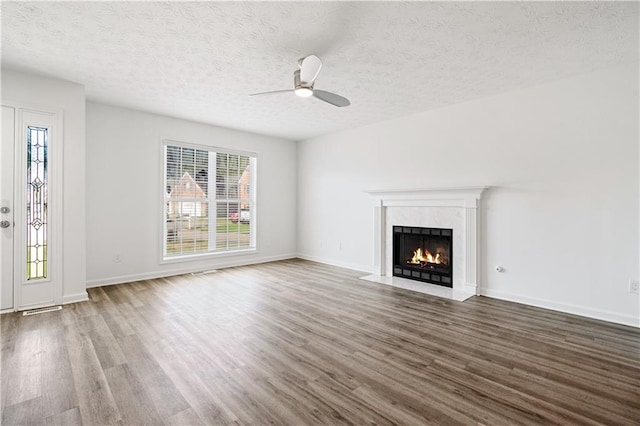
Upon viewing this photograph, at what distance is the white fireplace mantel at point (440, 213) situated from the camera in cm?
409

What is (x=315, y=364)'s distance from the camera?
89.7 inches

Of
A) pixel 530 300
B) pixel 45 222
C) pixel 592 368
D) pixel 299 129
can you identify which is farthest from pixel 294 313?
pixel 299 129

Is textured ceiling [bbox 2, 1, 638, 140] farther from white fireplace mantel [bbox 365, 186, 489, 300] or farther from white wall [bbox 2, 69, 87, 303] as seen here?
white fireplace mantel [bbox 365, 186, 489, 300]

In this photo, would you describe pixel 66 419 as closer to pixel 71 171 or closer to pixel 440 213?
pixel 71 171

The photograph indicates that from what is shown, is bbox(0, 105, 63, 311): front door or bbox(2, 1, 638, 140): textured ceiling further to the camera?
bbox(0, 105, 63, 311): front door

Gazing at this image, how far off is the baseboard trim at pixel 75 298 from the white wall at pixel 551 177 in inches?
170

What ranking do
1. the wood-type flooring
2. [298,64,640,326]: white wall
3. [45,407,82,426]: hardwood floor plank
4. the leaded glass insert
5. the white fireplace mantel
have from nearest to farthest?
[45,407,82,426]: hardwood floor plank < the wood-type flooring < [298,64,640,326]: white wall < the leaded glass insert < the white fireplace mantel

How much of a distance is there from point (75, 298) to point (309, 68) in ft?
12.6

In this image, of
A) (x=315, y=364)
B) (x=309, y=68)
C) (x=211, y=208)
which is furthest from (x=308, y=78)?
(x=211, y=208)

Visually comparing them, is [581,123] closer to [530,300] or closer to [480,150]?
[480,150]

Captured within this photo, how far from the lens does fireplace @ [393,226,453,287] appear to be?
4480mm

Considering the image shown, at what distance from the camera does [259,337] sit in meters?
2.75

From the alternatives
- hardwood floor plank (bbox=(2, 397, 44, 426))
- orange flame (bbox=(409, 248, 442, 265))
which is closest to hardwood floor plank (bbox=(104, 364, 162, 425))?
hardwood floor plank (bbox=(2, 397, 44, 426))

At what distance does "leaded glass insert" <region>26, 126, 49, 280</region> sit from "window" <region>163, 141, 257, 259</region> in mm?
1684
